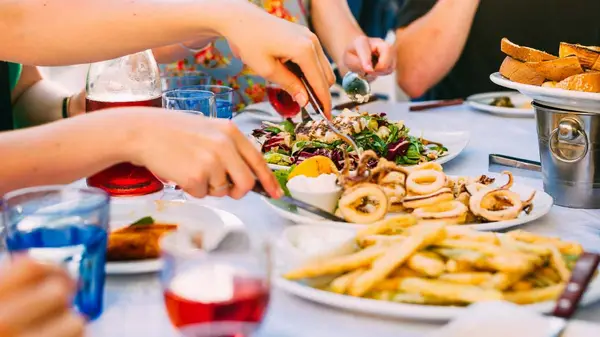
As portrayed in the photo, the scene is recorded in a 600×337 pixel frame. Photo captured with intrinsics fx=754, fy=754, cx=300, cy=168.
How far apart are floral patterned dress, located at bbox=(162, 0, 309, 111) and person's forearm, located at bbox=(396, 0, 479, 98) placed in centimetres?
50

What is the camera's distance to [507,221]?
1.19m

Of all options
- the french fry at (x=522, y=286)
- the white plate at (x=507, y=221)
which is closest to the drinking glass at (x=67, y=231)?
the white plate at (x=507, y=221)

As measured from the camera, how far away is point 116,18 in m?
1.44

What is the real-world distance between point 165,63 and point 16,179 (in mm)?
1504

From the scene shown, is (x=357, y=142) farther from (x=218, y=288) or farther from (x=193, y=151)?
(x=218, y=288)

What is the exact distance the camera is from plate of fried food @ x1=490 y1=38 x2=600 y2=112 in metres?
1.28

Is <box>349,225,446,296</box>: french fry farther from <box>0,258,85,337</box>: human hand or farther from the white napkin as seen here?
<box>0,258,85,337</box>: human hand

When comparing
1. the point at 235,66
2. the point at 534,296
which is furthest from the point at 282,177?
the point at 235,66

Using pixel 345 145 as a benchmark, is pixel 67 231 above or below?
above

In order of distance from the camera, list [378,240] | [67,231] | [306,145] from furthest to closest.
A: [306,145] → [378,240] → [67,231]

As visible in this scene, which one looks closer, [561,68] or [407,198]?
[407,198]

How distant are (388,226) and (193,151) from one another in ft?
0.96

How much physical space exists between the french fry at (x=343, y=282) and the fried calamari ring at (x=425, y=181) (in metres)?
0.36

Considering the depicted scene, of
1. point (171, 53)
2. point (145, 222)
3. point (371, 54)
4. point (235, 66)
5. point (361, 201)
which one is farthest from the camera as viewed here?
point (235, 66)
